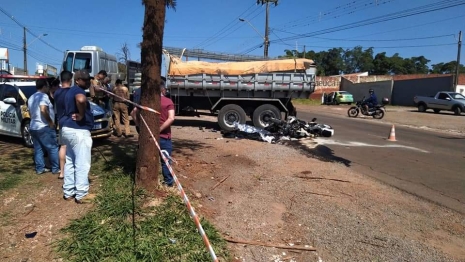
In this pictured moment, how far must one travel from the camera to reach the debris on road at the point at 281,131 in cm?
1051

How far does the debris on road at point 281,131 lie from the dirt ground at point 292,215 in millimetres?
3528

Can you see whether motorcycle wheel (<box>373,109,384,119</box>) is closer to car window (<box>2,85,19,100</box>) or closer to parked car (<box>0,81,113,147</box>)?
parked car (<box>0,81,113,147</box>)

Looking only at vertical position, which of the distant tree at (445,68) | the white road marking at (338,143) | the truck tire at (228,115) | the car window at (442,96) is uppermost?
the distant tree at (445,68)

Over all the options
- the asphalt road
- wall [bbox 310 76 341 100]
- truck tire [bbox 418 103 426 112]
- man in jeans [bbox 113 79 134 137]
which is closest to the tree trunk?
the asphalt road

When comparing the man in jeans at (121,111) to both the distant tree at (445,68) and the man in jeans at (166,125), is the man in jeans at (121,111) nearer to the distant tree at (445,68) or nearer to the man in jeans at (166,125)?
the man in jeans at (166,125)

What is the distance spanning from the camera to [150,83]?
4445mm

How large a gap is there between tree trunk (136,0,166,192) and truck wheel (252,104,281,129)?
7.63 m

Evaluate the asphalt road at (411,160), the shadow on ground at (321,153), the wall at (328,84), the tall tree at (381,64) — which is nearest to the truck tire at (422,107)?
the asphalt road at (411,160)

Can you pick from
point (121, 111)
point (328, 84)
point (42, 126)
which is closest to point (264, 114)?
point (121, 111)

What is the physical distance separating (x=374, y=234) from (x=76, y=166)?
11.8 feet

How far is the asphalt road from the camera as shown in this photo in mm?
6047

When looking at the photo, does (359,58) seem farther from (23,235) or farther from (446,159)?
(23,235)

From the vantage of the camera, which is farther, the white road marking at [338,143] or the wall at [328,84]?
the wall at [328,84]

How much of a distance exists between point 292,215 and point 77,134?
9.26 feet
